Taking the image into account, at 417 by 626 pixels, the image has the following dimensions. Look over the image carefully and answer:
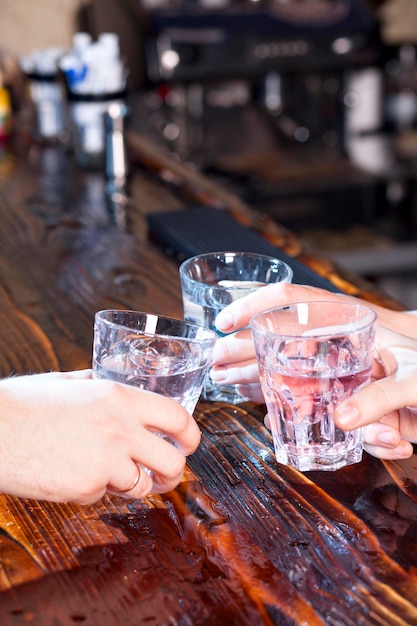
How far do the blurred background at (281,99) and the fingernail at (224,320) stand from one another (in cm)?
256

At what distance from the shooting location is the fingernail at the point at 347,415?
81 cm

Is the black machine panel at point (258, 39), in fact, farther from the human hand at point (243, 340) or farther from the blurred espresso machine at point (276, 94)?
the human hand at point (243, 340)

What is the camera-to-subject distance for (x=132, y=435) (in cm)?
77

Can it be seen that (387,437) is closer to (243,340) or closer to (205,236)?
(243,340)

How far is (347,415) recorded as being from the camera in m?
0.81

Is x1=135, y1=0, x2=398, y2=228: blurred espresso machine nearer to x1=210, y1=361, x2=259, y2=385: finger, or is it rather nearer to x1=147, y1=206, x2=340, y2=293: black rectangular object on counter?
x1=147, y1=206, x2=340, y2=293: black rectangular object on counter

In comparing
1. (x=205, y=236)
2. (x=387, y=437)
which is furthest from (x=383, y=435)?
Answer: (x=205, y=236)

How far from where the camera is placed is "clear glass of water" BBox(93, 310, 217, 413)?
85 cm

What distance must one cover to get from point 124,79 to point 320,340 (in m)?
1.85

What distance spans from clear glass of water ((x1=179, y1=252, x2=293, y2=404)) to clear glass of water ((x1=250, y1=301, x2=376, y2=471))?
14 centimetres

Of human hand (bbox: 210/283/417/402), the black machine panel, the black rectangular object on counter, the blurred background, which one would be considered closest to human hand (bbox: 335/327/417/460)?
human hand (bbox: 210/283/417/402)

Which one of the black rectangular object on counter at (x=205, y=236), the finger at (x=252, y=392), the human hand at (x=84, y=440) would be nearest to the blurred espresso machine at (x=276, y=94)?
the black rectangular object on counter at (x=205, y=236)

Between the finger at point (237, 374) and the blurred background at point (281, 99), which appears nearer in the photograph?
the finger at point (237, 374)

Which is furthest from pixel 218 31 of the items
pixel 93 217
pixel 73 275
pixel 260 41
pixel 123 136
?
pixel 73 275
